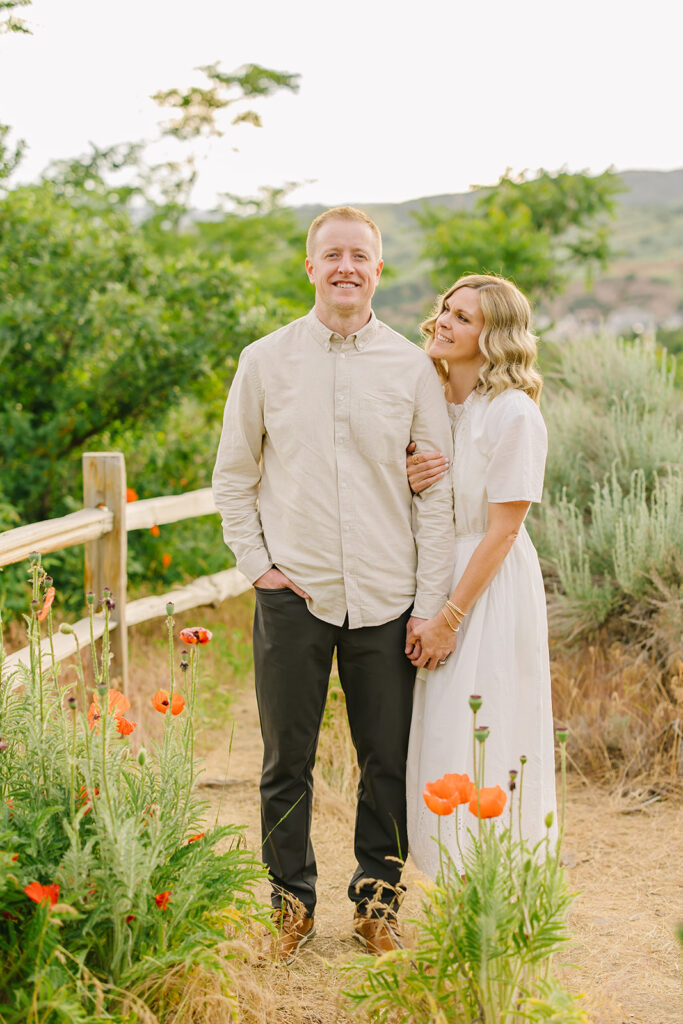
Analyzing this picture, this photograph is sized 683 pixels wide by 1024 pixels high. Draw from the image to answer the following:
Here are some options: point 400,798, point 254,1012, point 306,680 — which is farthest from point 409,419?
point 254,1012

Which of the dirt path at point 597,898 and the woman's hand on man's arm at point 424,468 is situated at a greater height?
the woman's hand on man's arm at point 424,468

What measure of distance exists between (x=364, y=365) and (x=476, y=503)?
1.77 ft

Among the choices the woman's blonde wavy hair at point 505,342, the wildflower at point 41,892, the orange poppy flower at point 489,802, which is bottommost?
the wildflower at point 41,892

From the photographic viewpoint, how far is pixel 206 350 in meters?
6.40

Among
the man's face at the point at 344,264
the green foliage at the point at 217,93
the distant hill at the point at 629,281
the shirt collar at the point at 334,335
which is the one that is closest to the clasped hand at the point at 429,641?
the shirt collar at the point at 334,335

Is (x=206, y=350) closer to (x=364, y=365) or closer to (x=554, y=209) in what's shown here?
(x=364, y=365)

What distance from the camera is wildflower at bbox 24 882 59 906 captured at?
185cm

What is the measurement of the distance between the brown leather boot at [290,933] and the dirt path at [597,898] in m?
0.04

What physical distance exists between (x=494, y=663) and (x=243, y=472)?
0.99 m

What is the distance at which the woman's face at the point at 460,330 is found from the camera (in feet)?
9.36

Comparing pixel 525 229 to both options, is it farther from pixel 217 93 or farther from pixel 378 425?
pixel 378 425

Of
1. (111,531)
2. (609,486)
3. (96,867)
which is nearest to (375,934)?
(96,867)

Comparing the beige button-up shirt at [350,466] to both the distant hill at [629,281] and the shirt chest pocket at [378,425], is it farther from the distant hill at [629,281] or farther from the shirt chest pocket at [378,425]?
the distant hill at [629,281]

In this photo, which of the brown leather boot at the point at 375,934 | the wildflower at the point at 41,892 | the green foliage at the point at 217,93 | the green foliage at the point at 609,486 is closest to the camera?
the wildflower at the point at 41,892
